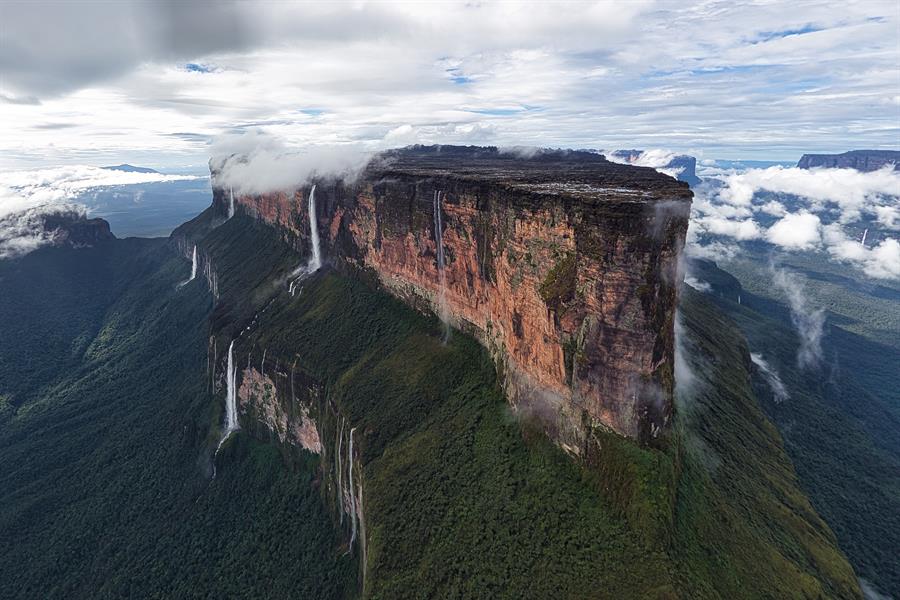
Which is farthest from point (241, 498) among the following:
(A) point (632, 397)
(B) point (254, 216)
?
(B) point (254, 216)

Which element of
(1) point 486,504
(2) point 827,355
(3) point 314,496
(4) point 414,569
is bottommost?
(2) point 827,355

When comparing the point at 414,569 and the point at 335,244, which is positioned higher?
the point at 335,244

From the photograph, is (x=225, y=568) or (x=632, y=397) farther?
(x=225, y=568)

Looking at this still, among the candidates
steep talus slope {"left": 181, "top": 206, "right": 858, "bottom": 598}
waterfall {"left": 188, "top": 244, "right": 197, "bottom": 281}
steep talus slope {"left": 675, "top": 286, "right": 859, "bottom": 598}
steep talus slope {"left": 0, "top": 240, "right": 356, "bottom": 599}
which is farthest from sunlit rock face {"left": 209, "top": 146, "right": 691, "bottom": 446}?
waterfall {"left": 188, "top": 244, "right": 197, "bottom": 281}

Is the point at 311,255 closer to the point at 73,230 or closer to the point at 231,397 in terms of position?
the point at 231,397

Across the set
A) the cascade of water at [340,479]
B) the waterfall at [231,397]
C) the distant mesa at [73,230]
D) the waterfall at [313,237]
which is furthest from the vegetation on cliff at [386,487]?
the distant mesa at [73,230]

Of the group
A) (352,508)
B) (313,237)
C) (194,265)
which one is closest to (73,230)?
(194,265)

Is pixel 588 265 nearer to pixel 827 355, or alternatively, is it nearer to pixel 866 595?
pixel 866 595

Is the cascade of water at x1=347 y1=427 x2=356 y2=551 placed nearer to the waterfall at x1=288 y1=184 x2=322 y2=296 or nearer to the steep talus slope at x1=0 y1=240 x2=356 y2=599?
the steep talus slope at x1=0 y1=240 x2=356 y2=599
